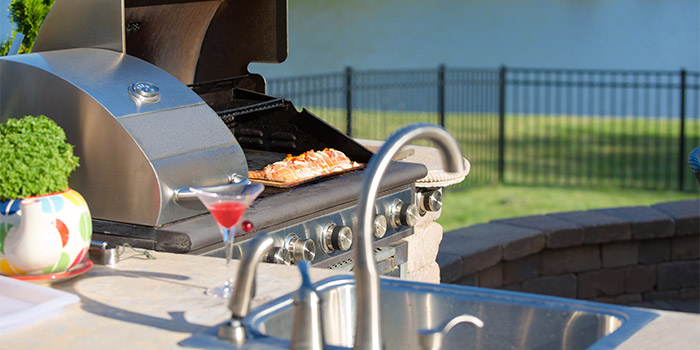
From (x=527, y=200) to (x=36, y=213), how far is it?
7470 millimetres

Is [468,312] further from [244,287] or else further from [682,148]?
[682,148]

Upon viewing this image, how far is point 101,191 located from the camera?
2.79 metres

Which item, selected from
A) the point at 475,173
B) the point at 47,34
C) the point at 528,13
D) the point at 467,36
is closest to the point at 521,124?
the point at 475,173

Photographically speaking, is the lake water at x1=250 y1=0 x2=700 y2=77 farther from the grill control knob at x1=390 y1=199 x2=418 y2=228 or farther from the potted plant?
the potted plant

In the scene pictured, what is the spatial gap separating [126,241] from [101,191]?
0.19 m

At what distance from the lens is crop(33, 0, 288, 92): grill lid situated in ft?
11.4

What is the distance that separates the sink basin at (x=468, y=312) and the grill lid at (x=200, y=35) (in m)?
1.45

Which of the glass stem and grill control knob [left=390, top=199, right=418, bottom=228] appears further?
grill control knob [left=390, top=199, right=418, bottom=228]

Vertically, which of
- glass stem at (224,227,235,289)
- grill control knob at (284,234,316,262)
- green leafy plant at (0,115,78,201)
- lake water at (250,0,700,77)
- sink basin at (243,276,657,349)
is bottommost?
sink basin at (243,276,657,349)

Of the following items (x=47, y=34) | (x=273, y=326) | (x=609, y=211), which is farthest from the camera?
(x=609, y=211)

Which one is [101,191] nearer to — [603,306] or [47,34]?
[47,34]

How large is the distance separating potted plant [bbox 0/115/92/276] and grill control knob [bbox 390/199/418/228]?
1.52 metres

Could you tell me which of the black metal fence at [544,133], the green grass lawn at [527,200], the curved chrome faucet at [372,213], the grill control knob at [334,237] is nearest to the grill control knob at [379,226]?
the grill control knob at [334,237]

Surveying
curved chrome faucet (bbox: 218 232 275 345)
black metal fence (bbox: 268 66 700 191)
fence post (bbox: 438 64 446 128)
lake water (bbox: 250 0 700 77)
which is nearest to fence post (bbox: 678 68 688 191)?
black metal fence (bbox: 268 66 700 191)
